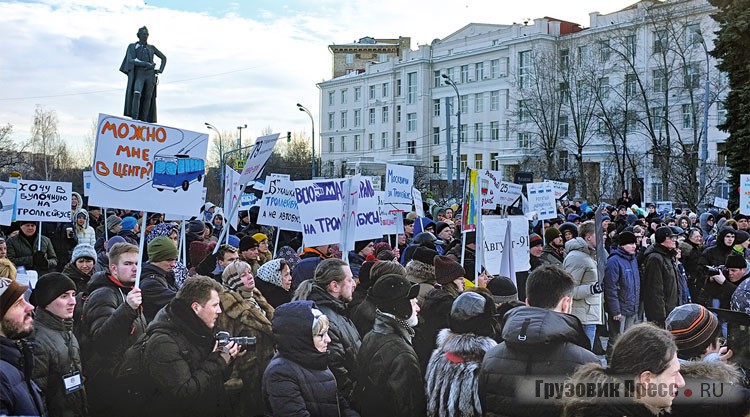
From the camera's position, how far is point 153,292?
19.9ft

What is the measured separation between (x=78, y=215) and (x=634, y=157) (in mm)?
43758

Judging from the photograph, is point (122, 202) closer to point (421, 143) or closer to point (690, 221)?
point (690, 221)

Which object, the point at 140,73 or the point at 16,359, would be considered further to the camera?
the point at 140,73

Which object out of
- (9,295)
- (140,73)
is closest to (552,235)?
(140,73)

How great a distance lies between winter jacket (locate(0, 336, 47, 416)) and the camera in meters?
3.97

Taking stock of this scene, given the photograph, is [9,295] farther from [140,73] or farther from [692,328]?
[140,73]

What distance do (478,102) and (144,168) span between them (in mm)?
70325

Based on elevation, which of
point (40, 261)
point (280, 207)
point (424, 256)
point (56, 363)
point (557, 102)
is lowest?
point (56, 363)

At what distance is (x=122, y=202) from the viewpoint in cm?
592

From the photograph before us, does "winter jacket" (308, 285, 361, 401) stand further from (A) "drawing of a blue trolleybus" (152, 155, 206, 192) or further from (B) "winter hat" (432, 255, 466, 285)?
(A) "drawing of a blue trolleybus" (152, 155, 206, 192)

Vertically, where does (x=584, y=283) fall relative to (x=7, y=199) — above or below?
below

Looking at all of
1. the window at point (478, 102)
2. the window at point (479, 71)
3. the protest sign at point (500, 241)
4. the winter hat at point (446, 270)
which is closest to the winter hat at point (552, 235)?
the protest sign at point (500, 241)

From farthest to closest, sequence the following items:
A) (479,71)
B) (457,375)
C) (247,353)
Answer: (479,71) → (247,353) → (457,375)

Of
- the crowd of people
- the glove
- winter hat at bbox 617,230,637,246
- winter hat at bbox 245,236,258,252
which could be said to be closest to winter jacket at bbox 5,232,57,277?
the glove
